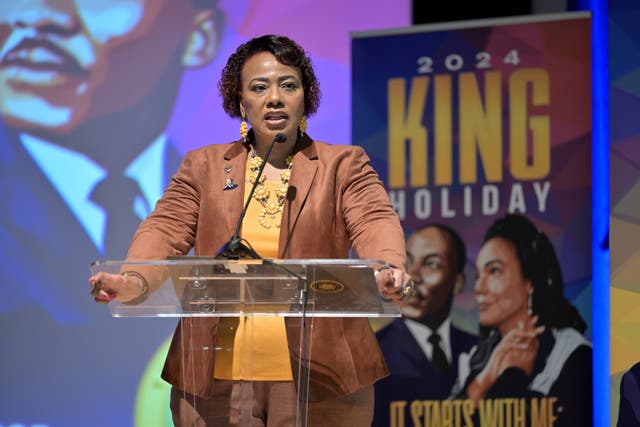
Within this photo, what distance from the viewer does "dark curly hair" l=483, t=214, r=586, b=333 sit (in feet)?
14.8

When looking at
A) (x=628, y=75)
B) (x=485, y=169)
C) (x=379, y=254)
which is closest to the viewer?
(x=379, y=254)

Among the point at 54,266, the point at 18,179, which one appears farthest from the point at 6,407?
the point at 18,179

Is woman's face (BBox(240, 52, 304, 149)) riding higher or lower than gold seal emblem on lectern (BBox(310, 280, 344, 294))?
higher

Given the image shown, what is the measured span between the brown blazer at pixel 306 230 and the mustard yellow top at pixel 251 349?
0.03m

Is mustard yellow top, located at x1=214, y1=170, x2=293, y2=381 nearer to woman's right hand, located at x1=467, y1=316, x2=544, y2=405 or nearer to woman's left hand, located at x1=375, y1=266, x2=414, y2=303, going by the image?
woman's left hand, located at x1=375, y1=266, x2=414, y2=303

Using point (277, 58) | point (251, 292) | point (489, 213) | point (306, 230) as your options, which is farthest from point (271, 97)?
point (489, 213)

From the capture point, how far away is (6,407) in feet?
16.4

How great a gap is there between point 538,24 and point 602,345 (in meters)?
1.46

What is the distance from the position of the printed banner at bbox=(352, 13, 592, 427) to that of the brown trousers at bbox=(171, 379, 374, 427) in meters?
2.11

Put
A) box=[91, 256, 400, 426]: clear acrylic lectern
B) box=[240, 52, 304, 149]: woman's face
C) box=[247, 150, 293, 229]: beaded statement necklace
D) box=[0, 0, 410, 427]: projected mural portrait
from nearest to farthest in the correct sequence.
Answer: box=[91, 256, 400, 426]: clear acrylic lectern
box=[247, 150, 293, 229]: beaded statement necklace
box=[240, 52, 304, 149]: woman's face
box=[0, 0, 410, 427]: projected mural portrait

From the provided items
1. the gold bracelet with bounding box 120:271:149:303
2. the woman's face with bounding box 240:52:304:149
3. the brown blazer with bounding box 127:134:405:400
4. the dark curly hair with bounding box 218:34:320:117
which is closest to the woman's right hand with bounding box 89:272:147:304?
the gold bracelet with bounding box 120:271:149:303

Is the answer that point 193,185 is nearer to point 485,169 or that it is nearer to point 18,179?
point 485,169

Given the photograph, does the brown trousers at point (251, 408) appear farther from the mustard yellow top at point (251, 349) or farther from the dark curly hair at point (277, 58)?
the dark curly hair at point (277, 58)

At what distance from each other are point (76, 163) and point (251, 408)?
2.85 metres
